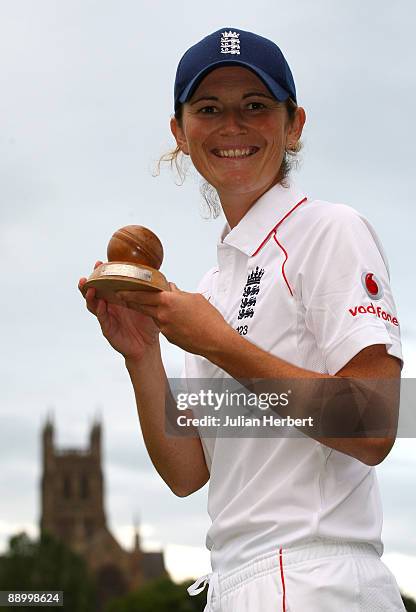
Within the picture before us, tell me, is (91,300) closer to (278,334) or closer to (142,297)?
(142,297)

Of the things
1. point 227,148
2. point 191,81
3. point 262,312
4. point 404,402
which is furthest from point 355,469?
point 191,81

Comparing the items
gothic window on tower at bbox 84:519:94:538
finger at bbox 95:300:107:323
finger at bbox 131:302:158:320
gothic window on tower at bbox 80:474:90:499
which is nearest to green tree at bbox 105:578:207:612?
gothic window on tower at bbox 84:519:94:538

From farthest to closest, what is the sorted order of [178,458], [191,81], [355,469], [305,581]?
[178,458] → [191,81] → [355,469] → [305,581]

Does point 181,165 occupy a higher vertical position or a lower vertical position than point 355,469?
higher

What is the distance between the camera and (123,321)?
170 inches

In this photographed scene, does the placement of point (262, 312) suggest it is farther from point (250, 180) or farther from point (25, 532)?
point (25, 532)

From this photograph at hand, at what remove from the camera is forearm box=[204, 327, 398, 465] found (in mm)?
3299

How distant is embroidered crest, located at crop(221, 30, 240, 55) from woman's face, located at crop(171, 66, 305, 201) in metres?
0.06

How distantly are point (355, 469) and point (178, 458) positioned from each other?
100cm

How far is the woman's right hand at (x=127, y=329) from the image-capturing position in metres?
4.25

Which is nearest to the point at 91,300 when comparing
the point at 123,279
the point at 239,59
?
the point at 123,279

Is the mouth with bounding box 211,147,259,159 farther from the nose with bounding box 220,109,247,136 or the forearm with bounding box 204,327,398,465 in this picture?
the forearm with bounding box 204,327,398,465

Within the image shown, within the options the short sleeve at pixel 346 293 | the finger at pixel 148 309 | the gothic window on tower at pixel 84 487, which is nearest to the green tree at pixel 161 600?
the gothic window on tower at pixel 84 487

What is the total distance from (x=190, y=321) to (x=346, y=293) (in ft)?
1.68
